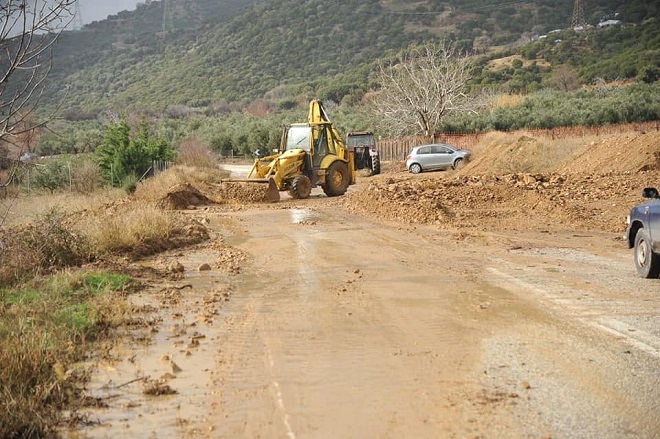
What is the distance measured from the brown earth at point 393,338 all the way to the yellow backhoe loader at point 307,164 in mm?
8658

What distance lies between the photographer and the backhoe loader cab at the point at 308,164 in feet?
92.0

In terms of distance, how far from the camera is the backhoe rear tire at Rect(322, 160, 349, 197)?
94.5 ft

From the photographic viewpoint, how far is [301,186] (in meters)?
28.0

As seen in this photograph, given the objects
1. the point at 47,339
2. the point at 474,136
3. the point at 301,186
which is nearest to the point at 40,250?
the point at 47,339

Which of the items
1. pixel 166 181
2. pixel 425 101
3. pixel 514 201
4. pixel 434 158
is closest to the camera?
pixel 514 201

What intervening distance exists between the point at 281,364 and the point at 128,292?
15.1 ft

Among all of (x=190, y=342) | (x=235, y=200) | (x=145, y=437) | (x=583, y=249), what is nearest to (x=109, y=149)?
(x=235, y=200)

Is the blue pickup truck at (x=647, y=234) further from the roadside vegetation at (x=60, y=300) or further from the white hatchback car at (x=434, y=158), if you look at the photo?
the white hatchback car at (x=434, y=158)

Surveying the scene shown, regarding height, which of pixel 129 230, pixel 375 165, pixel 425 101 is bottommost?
pixel 375 165

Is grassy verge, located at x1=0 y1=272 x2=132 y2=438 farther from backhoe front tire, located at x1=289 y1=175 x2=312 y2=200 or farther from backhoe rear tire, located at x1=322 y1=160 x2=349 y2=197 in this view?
backhoe rear tire, located at x1=322 y1=160 x2=349 y2=197

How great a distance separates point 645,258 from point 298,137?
18.3m

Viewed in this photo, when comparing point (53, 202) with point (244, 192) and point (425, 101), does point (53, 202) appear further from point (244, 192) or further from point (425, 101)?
point (425, 101)

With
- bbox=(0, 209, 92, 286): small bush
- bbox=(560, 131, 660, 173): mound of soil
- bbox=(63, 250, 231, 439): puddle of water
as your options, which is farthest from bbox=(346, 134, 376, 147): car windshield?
bbox=(63, 250, 231, 439): puddle of water

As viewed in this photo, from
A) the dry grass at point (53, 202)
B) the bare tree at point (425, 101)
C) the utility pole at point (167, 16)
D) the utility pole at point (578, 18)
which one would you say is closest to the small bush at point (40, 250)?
the dry grass at point (53, 202)
